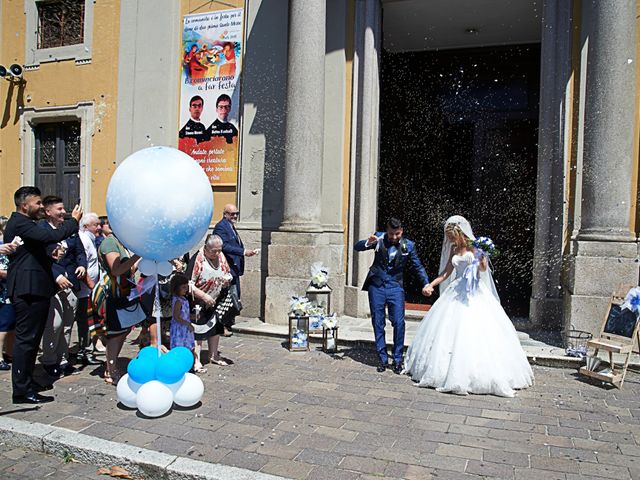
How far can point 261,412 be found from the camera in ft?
16.3

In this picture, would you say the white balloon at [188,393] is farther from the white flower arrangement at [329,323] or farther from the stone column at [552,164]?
the stone column at [552,164]

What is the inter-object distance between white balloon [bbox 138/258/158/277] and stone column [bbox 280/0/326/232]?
400 centimetres

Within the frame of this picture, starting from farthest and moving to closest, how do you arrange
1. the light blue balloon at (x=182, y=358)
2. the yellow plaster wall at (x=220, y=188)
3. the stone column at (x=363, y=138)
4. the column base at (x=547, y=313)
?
the yellow plaster wall at (x=220, y=188)
the stone column at (x=363, y=138)
the column base at (x=547, y=313)
the light blue balloon at (x=182, y=358)

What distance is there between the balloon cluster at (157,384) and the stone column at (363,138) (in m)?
4.59

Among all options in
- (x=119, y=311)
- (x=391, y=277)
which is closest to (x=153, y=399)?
(x=119, y=311)

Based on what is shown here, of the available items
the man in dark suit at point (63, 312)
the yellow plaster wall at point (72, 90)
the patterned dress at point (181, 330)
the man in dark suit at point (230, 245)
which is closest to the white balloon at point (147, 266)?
the patterned dress at point (181, 330)

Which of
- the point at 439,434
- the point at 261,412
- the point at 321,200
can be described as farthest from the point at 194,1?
the point at 439,434

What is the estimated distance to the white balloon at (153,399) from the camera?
181 inches

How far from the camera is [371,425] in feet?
15.4

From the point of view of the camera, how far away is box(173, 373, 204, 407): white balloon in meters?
4.83

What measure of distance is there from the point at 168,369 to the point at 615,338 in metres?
4.88

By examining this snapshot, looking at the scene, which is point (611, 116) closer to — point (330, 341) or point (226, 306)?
point (330, 341)

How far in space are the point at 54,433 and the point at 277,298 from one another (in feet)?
15.0

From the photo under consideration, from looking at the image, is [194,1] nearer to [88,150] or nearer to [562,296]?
[88,150]
